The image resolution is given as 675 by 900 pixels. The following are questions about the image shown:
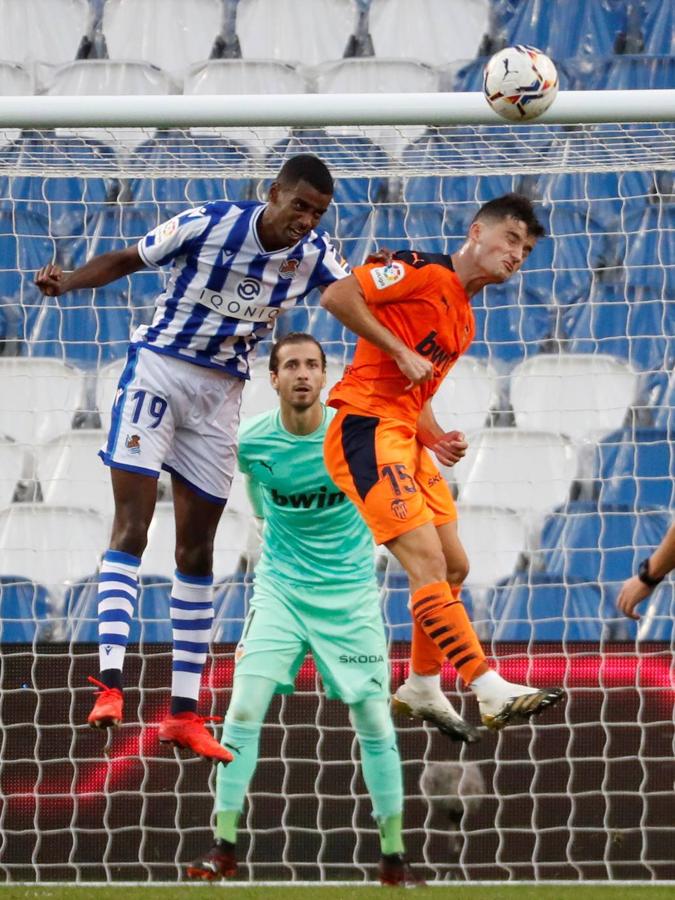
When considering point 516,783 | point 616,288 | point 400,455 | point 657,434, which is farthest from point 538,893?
point 616,288

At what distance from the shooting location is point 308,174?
15.3 ft

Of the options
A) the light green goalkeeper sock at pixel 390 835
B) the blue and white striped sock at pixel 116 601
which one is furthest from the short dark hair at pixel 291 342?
the light green goalkeeper sock at pixel 390 835

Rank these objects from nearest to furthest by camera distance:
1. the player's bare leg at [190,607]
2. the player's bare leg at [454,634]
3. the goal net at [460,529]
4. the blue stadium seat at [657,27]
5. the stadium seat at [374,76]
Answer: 1. the player's bare leg at [454,634]
2. the player's bare leg at [190,607]
3. the goal net at [460,529]
4. the blue stadium seat at [657,27]
5. the stadium seat at [374,76]

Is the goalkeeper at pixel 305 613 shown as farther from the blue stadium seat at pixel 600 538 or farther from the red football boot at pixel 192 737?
the blue stadium seat at pixel 600 538

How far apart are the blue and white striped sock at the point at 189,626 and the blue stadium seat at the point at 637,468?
2.87 meters

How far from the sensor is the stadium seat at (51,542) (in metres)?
7.28

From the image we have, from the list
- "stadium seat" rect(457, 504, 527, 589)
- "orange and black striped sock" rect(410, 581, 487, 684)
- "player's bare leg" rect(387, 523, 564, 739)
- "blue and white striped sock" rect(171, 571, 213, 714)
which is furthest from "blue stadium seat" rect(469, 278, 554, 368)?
"orange and black striped sock" rect(410, 581, 487, 684)

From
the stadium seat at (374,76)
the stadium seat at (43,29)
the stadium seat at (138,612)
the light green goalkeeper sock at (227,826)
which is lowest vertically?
the light green goalkeeper sock at (227,826)

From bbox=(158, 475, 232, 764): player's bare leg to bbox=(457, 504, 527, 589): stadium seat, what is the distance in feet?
7.43

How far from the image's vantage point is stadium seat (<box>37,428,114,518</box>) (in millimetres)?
7483

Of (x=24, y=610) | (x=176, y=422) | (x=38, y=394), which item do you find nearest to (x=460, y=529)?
(x=24, y=610)

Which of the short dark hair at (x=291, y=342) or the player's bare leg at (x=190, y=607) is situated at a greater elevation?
the short dark hair at (x=291, y=342)

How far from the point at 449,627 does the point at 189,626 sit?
1102mm

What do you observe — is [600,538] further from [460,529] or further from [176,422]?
[176,422]
